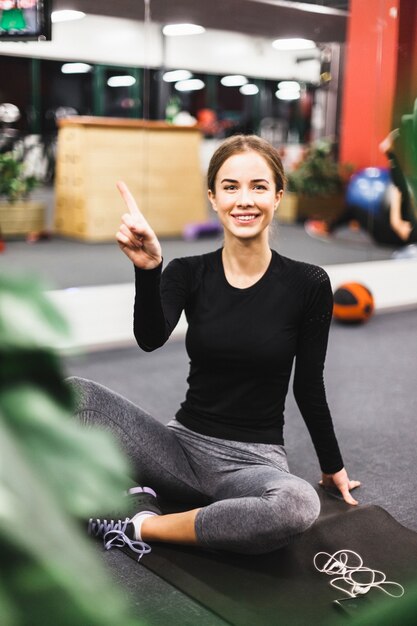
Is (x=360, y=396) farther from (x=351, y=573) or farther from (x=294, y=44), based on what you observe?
(x=294, y=44)

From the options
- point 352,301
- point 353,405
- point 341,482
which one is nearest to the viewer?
point 341,482

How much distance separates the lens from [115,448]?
25cm

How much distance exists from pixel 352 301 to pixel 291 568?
2666 millimetres

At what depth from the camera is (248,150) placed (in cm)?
184

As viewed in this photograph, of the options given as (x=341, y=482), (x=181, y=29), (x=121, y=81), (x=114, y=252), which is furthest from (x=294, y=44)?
(x=341, y=482)

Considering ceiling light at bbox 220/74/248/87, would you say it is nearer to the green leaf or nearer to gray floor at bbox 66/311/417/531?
gray floor at bbox 66/311/417/531

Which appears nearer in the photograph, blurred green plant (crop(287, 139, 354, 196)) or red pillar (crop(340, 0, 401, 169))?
red pillar (crop(340, 0, 401, 169))

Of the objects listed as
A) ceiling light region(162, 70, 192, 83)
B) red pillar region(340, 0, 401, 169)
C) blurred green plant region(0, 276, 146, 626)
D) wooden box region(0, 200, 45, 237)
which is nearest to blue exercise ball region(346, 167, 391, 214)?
red pillar region(340, 0, 401, 169)

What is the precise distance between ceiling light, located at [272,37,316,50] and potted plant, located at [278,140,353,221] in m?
1.65

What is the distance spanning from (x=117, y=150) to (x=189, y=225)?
36.9 inches

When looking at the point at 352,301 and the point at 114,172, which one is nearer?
the point at 352,301

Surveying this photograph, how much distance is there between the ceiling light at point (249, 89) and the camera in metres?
7.11

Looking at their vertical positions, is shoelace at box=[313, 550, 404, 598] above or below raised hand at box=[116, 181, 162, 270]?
below

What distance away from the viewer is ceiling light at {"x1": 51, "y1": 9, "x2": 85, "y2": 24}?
3.57 m
